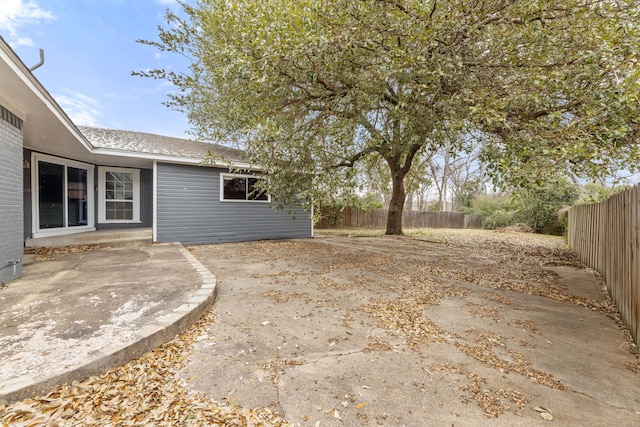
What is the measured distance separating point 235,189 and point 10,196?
5396mm

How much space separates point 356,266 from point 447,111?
3.28 m

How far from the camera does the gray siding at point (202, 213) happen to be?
7.89m

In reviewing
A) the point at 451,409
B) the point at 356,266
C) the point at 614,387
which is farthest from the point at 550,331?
the point at 356,266

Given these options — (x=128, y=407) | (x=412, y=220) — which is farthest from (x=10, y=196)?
(x=412, y=220)

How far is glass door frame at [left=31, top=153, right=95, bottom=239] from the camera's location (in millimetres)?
6453

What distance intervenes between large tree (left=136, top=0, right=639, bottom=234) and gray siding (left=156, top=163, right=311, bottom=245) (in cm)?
330

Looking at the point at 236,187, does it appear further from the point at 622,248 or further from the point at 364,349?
the point at 622,248

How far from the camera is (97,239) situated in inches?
277

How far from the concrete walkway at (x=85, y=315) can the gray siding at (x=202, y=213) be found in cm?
320

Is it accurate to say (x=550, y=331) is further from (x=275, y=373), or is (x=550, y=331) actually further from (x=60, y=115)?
(x=60, y=115)

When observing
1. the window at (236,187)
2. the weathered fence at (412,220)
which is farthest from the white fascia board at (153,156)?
the weathered fence at (412,220)

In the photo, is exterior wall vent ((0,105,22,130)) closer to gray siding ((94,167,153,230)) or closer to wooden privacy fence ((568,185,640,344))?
gray siding ((94,167,153,230))

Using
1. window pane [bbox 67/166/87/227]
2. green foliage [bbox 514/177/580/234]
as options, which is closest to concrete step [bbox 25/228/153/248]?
window pane [bbox 67/166/87/227]

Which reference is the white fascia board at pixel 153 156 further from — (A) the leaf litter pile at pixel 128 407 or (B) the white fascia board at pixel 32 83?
(A) the leaf litter pile at pixel 128 407
